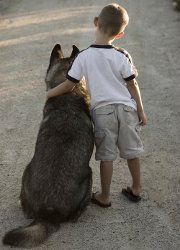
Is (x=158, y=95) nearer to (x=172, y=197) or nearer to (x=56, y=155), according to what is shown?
(x=172, y=197)

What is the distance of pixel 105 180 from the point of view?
4637 millimetres

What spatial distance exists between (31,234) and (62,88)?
131cm

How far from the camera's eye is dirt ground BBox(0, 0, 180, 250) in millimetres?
4469

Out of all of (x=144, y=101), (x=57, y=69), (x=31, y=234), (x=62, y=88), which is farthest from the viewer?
(x=144, y=101)

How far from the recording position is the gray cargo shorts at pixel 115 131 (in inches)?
172

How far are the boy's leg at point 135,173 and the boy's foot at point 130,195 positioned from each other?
3 centimetres

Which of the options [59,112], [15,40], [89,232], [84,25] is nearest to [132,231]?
[89,232]

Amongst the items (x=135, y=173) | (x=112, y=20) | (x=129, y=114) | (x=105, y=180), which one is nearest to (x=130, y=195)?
(x=135, y=173)

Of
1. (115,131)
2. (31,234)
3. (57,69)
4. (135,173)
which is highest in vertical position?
(57,69)

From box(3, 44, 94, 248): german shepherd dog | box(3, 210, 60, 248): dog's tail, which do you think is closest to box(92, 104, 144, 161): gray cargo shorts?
box(3, 44, 94, 248): german shepherd dog

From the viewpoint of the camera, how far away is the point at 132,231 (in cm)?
447

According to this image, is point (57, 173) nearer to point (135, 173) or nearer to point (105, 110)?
point (105, 110)

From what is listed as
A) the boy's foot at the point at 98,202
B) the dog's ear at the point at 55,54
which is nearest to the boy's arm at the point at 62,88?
the dog's ear at the point at 55,54

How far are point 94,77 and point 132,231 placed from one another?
146 centimetres
